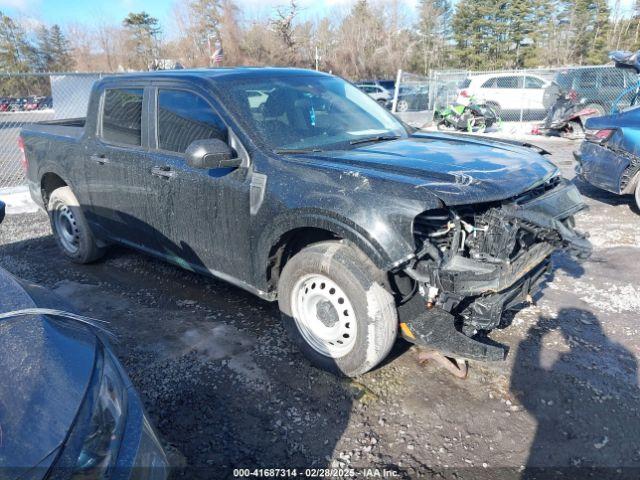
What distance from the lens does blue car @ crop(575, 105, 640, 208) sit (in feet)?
20.5

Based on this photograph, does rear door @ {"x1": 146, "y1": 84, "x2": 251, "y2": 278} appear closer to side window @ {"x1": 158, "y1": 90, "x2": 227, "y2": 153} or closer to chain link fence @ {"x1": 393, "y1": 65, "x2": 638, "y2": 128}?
side window @ {"x1": 158, "y1": 90, "x2": 227, "y2": 153}

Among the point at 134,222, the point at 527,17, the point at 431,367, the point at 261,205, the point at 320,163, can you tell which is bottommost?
the point at 431,367

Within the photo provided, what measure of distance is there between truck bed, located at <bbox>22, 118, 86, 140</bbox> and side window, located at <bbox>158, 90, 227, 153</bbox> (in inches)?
55.7

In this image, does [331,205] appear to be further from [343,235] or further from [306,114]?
[306,114]

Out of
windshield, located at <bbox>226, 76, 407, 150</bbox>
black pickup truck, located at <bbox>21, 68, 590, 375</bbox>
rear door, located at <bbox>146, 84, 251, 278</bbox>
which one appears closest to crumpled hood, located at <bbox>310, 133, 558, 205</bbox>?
black pickup truck, located at <bbox>21, 68, 590, 375</bbox>

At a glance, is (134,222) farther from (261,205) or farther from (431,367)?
(431,367)

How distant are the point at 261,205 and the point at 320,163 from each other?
490 mm

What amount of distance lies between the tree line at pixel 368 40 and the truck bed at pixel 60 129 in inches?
1354

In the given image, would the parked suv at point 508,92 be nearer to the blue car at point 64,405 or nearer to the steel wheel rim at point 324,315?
the steel wheel rim at point 324,315

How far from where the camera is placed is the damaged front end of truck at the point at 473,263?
107 inches

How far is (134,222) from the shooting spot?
4.37m

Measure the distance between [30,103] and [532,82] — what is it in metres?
16.2

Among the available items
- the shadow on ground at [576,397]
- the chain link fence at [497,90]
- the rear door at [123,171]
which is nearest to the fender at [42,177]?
the rear door at [123,171]

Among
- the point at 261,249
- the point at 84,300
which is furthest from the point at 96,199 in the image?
the point at 261,249
